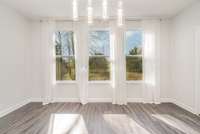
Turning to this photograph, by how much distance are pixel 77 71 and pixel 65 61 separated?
578 millimetres

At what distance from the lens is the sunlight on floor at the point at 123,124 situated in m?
3.44

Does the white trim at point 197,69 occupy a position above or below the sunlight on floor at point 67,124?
above

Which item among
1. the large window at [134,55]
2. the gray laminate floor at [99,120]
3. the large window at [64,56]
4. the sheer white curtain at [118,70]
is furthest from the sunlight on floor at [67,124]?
the large window at [134,55]

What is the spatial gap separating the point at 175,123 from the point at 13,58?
4.35 meters

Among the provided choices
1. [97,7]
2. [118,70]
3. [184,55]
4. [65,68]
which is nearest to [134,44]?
[118,70]

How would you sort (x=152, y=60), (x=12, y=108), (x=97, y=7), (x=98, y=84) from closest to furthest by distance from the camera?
(x=97, y=7)
(x=12, y=108)
(x=152, y=60)
(x=98, y=84)

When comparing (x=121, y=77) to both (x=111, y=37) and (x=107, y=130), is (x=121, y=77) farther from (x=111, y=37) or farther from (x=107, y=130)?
(x=107, y=130)

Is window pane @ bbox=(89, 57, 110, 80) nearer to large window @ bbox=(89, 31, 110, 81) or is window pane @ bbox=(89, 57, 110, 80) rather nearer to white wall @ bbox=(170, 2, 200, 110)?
large window @ bbox=(89, 31, 110, 81)

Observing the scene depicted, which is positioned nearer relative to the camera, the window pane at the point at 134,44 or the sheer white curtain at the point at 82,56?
the sheer white curtain at the point at 82,56

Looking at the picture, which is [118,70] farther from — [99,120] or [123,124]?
[123,124]

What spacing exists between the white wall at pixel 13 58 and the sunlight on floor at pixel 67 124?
1.35m

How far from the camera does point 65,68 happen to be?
6.00 metres

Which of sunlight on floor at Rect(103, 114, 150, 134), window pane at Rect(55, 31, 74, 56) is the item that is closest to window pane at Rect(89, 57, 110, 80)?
window pane at Rect(55, 31, 74, 56)

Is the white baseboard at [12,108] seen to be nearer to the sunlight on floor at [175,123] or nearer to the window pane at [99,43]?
the window pane at [99,43]
